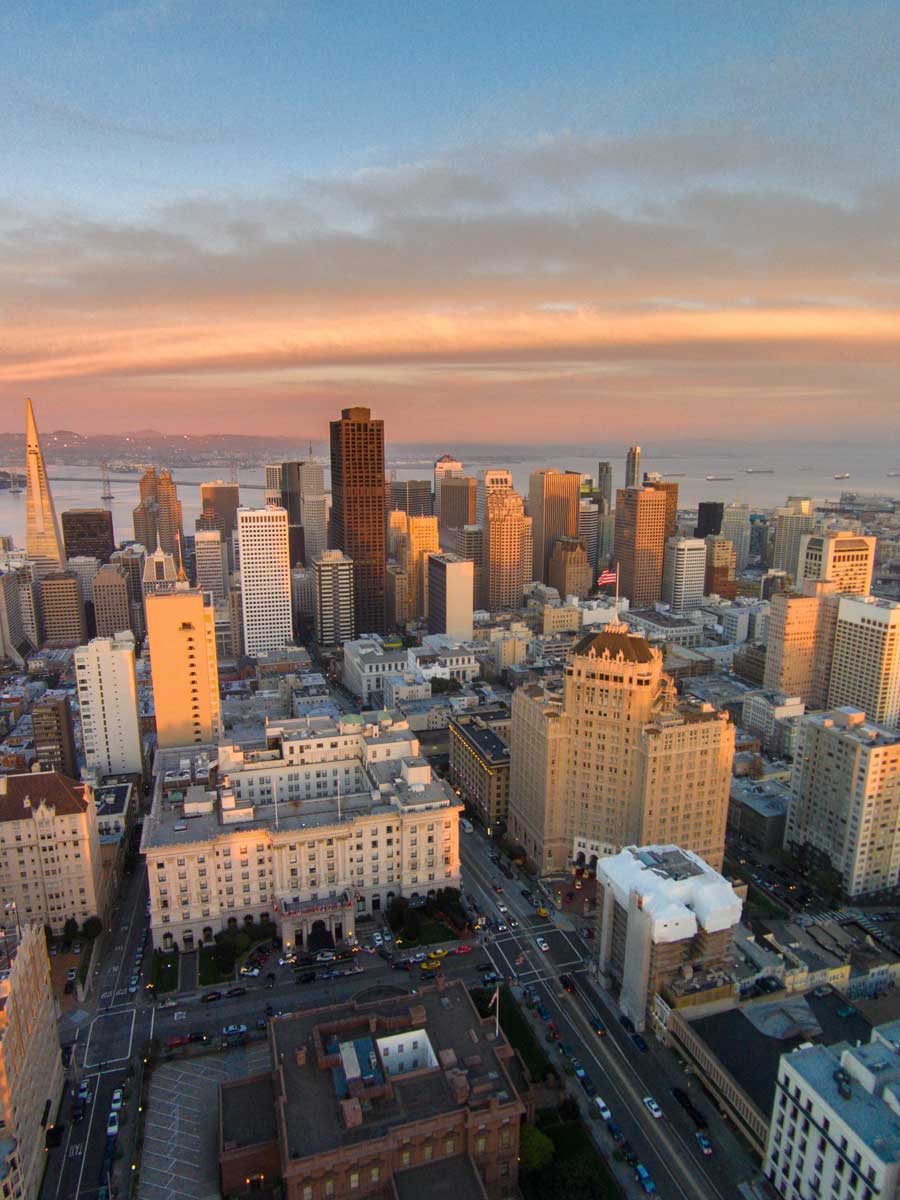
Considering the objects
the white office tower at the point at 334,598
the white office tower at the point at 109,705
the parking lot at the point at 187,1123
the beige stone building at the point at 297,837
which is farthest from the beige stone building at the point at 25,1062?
the white office tower at the point at 334,598

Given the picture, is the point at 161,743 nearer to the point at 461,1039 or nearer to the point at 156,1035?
the point at 156,1035

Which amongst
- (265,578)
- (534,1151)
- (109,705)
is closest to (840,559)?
(265,578)

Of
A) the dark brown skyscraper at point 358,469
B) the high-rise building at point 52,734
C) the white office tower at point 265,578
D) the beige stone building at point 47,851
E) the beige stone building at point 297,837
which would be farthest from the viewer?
the dark brown skyscraper at point 358,469

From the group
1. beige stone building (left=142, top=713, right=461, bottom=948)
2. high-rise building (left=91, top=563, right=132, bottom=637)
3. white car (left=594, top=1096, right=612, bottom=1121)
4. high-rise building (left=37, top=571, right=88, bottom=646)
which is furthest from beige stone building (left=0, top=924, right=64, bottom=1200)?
high-rise building (left=37, top=571, right=88, bottom=646)

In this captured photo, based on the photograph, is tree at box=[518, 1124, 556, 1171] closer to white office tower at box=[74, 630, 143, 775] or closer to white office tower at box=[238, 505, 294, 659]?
white office tower at box=[74, 630, 143, 775]

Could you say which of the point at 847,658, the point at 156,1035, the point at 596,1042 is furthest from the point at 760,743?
the point at 156,1035

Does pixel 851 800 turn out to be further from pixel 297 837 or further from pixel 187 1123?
pixel 187 1123

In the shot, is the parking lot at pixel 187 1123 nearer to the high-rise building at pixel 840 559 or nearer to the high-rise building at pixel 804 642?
the high-rise building at pixel 804 642
